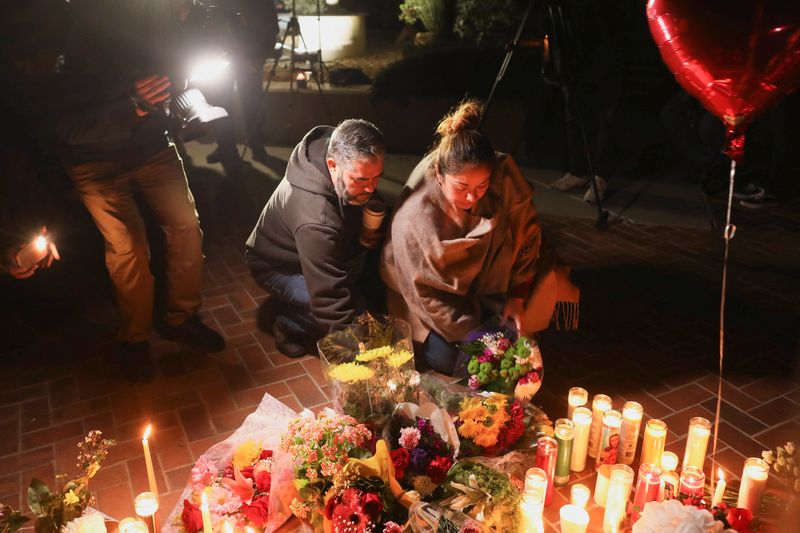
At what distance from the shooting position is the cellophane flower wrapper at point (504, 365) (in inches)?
117

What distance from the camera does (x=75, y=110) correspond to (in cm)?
331

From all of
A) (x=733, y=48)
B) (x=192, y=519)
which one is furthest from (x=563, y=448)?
(x=733, y=48)

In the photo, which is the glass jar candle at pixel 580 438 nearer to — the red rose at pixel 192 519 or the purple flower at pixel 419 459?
the purple flower at pixel 419 459

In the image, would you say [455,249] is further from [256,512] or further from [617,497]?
[256,512]

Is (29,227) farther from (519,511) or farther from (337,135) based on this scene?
(519,511)

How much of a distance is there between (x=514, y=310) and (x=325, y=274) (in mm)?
986

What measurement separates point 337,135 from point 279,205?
0.63 metres

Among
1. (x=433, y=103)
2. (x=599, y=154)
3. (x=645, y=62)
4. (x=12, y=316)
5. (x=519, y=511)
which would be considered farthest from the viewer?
(x=645, y=62)

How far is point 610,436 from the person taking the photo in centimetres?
285

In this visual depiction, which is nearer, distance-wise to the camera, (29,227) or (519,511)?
(519,511)

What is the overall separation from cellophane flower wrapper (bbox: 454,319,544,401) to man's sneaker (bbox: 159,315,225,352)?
1.67m

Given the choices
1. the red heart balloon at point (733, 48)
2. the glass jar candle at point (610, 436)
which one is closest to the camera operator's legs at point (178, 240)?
the glass jar candle at point (610, 436)

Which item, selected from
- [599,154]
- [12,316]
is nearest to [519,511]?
[12,316]

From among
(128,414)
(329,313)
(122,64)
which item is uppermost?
(122,64)
